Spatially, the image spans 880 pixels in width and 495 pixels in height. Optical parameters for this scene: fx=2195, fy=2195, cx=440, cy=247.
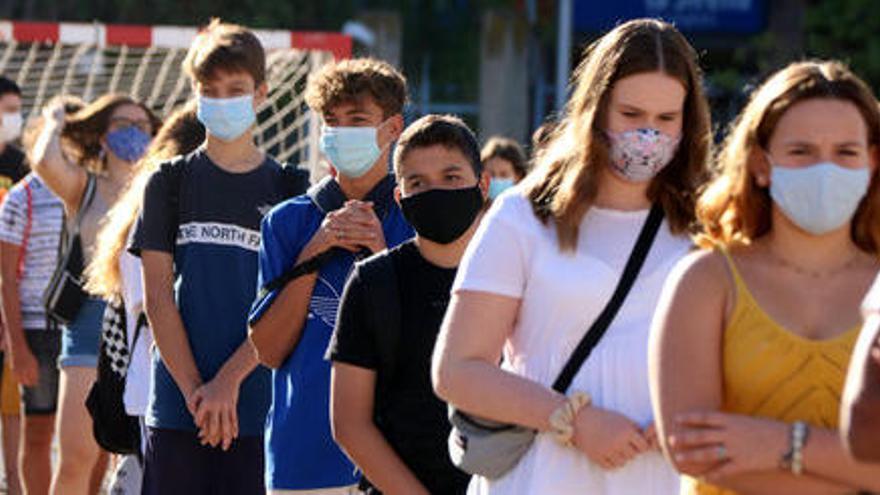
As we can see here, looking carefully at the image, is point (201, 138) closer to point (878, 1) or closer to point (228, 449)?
point (228, 449)

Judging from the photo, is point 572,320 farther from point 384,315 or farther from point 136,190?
point 136,190

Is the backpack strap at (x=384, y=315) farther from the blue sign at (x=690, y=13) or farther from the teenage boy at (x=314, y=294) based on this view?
the blue sign at (x=690, y=13)

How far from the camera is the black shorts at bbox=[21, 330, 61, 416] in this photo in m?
10.1

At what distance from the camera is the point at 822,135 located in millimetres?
4152

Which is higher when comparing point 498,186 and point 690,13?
point 498,186

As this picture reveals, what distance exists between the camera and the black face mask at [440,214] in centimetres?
534

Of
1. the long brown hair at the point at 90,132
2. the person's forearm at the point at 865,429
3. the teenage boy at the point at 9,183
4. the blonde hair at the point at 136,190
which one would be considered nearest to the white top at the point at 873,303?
the person's forearm at the point at 865,429

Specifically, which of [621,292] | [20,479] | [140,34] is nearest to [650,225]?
[621,292]

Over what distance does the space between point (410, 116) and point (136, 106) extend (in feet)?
41.4

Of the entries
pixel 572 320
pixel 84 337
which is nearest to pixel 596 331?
pixel 572 320

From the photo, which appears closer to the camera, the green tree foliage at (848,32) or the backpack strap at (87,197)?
the backpack strap at (87,197)

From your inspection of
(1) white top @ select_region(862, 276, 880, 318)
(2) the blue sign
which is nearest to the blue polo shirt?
(1) white top @ select_region(862, 276, 880, 318)

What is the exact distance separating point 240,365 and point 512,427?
213 cm

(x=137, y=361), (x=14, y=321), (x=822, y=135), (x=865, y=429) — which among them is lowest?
(x=14, y=321)
